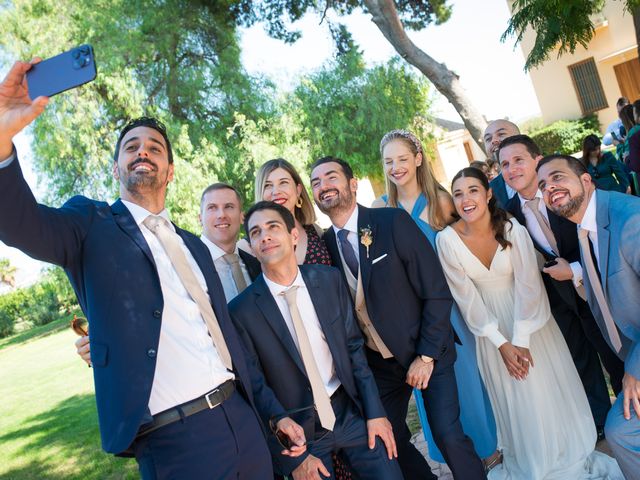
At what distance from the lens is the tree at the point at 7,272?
6059 centimetres

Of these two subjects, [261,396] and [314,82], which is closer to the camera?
[261,396]

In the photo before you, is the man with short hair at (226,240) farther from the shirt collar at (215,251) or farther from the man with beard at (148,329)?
the man with beard at (148,329)

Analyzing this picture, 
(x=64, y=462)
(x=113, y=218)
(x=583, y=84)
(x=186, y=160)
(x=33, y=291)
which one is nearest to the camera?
(x=113, y=218)

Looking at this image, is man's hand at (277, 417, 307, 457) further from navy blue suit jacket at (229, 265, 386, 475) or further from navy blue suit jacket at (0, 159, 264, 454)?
navy blue suit jacket at (0, 159, 264, 454)

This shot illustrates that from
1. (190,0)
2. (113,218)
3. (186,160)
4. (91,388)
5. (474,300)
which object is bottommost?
(91,388)

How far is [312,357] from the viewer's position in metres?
3.52

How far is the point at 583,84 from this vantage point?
26.8 metres

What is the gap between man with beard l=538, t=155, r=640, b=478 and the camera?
3.35 metres

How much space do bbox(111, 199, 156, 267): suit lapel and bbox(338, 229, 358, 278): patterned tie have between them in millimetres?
1810

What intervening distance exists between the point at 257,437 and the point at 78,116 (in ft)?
52.0

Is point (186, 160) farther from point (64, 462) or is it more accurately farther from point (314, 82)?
point (64, 462)

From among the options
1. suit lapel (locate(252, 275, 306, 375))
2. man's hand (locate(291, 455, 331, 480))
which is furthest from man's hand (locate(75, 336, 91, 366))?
man's hand (locate(291, 455, 331, 480))

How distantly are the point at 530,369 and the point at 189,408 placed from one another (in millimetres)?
3010

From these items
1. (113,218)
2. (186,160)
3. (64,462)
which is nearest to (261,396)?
(113,218)
